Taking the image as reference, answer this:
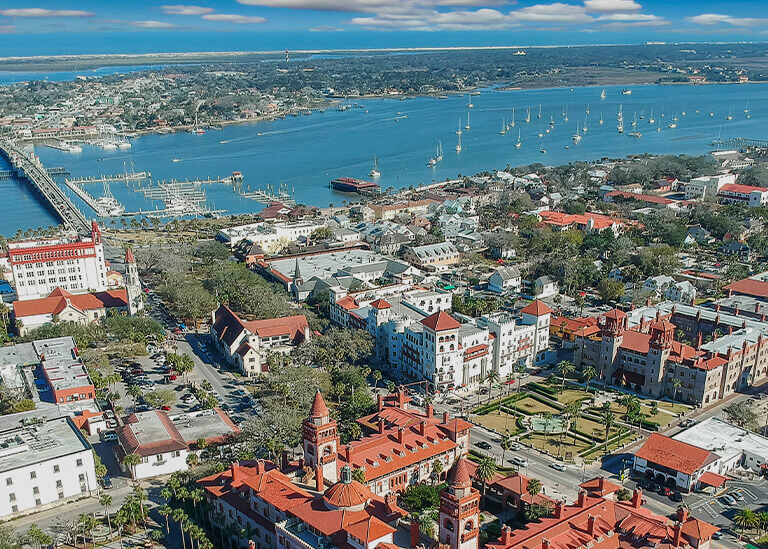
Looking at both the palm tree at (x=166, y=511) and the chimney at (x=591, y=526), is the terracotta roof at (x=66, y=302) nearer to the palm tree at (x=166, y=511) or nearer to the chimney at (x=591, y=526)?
the palm tree at (x=166, y=511)

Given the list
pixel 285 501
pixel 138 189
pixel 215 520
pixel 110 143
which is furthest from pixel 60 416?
pixel 110 143

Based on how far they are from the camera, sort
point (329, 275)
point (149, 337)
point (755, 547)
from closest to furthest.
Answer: point (755, 547)
point (149, 337)
point (329, 275)

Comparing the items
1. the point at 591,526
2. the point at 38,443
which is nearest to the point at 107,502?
the point at 38,443

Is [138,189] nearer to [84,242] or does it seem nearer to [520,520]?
[84,242]

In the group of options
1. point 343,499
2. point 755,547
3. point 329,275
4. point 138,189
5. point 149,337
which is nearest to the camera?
point 343,499

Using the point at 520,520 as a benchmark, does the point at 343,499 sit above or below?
above

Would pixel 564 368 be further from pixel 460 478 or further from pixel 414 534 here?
pixel 460 478
